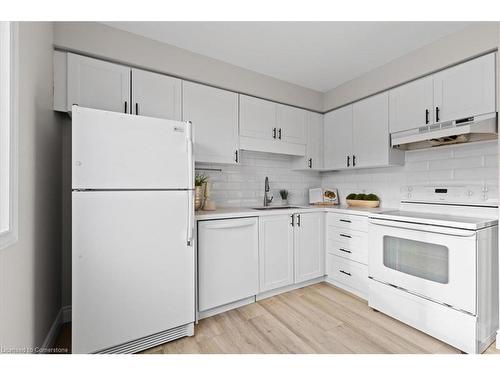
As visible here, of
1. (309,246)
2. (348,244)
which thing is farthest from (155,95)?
(348,244)

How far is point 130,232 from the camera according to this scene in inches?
63.4

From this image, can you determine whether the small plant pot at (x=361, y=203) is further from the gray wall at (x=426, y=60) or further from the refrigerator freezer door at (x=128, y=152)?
the refrigerator freezer door at (x=128, y=152)

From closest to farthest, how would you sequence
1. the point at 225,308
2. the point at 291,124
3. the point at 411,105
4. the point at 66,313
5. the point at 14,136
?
the point at 14,136 → the point at 66,313 → the point at 225,308 → the point at 411,105 → the point at 291,124

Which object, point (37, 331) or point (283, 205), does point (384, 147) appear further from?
point (37, 331)

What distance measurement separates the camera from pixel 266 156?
318 cm

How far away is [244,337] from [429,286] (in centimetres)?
146

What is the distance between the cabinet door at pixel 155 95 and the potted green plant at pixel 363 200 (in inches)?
87.9

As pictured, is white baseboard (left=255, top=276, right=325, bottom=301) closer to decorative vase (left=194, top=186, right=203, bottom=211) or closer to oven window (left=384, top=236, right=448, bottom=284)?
oven window (left=384, top=236, right=448, bottom=284)

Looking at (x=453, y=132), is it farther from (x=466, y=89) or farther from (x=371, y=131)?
(x=371, y=131)

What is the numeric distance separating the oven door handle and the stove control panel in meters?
0.67

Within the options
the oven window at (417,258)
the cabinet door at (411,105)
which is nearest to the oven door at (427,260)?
the oven window at (417,258)

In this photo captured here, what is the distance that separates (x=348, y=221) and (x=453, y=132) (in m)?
1.18

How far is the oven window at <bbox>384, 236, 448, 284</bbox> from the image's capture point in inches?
72.0
